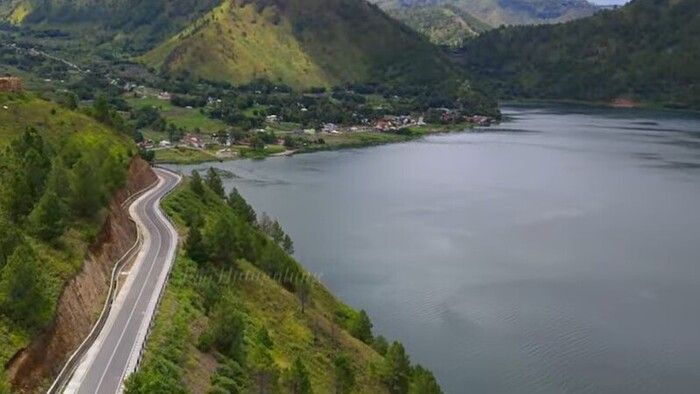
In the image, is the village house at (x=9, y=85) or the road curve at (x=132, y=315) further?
the village house at (x=9, y=85)

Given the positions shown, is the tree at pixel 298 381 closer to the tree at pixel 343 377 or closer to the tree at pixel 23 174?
the tree at pixel 343 377

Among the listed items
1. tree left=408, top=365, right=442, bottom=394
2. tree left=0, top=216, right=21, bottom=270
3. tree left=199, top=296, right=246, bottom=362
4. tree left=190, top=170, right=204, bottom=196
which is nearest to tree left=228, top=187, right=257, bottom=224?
tree left=190, top=170, right=204, bottom=196

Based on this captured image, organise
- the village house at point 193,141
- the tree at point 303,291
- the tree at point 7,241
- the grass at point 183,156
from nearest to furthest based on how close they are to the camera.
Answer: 1. the tree at point 7,241
2. the tree at point 303,291
3. the grass at point 183,156
4. the village house at point 193,141

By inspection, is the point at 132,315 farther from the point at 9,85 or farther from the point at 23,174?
the point at 9,85

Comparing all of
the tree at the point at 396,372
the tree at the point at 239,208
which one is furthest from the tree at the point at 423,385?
the tree at the point at 239,208

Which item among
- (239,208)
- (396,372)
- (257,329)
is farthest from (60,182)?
(239,208)

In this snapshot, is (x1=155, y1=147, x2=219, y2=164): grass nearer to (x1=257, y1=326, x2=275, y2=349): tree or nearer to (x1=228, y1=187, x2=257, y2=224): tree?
(x1=228, y1=187, x2=257, y2=224): tree
